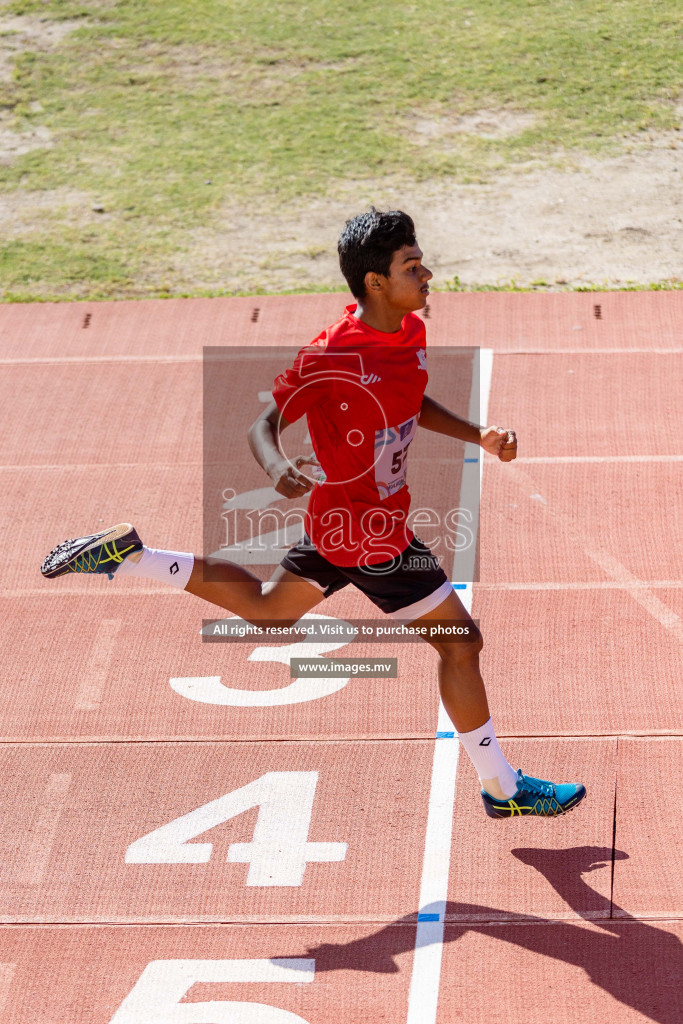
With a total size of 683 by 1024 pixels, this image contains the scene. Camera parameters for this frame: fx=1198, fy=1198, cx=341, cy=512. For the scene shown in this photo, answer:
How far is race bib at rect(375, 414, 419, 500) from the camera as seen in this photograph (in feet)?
15.6

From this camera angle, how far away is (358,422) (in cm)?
468

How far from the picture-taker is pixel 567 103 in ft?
49.4

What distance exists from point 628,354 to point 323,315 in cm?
268

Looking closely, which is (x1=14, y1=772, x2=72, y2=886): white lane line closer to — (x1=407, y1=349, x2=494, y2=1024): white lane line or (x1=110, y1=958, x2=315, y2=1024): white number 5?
(x1=110, y1=958, x2=315, y2=1024): white number 5

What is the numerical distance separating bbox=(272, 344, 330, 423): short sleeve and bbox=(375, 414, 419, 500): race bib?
0.28m

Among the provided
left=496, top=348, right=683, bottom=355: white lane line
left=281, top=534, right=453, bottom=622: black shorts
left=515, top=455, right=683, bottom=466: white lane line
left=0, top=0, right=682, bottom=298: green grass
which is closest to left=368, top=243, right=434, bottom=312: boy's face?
left=281, top=534, right=453, bottom=622: black shorts

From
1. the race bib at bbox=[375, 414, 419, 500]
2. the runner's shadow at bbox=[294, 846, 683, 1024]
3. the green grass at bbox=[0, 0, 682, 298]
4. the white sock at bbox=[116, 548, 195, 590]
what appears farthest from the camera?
the green grass at bbox=[0, 0, 682, 298]

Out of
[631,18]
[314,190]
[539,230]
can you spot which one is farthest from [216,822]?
[631,18]

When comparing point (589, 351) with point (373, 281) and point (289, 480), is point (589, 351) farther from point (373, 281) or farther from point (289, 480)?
point (289, 480)

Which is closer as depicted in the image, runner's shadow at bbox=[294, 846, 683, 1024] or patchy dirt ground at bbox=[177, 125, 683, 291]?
runner's shadow at bbox=[294, 846, 683, 1024]

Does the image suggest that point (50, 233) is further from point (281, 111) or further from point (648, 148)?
point (648, 148)

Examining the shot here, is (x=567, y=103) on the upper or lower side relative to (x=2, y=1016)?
lower

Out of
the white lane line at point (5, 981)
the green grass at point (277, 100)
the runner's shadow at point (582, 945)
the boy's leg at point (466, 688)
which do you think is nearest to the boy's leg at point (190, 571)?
the boy's leg at point (466, 688)

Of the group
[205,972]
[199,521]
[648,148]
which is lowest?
[648,148]
